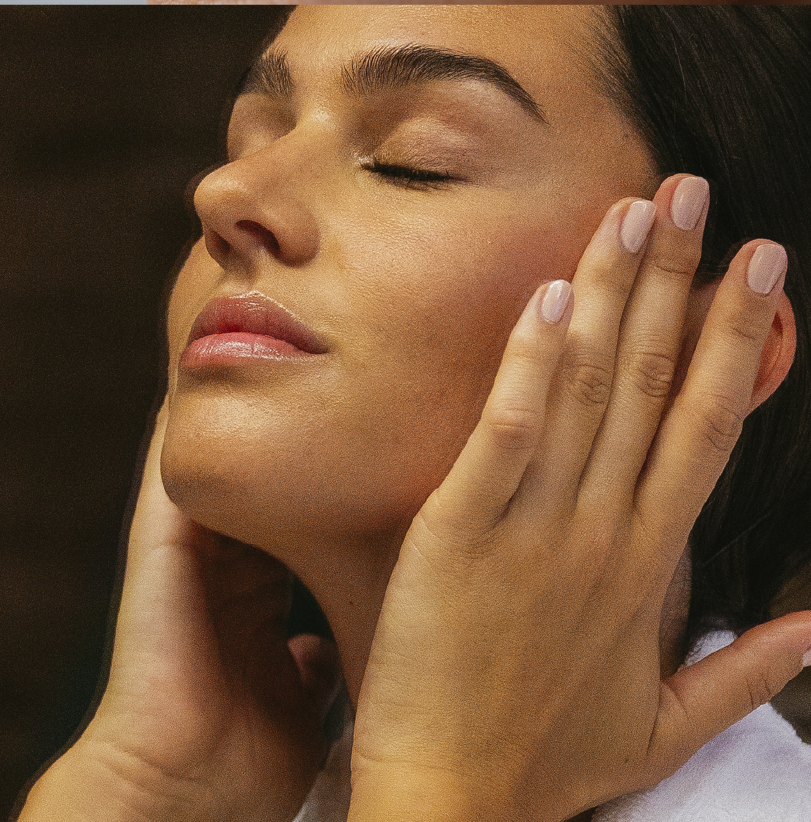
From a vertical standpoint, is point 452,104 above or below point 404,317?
above

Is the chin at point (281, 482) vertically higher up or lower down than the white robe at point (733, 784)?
higher up

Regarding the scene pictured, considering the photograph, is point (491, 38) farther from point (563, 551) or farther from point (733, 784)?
point (733, 784)

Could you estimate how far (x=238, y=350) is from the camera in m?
0.52

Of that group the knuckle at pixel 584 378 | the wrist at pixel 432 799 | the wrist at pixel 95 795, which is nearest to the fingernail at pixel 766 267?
the knuckle at pixel 584 378

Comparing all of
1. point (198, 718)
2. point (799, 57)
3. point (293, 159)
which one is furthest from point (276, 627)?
point (799, 57)

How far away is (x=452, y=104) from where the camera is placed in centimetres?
53

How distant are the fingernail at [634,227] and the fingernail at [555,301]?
2.0 inches

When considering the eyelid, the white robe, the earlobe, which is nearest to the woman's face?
the eyelid

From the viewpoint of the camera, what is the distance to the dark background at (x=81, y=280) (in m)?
0.59

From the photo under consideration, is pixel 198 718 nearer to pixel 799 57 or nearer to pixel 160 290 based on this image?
pixel 160 290

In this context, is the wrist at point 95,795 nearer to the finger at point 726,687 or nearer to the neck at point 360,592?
the neck at point 360,592

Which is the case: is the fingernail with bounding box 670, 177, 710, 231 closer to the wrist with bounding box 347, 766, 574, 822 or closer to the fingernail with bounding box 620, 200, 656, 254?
the fingernail with bounding box 620, 200, 656, 254

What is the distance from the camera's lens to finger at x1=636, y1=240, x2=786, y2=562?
0.53 metres

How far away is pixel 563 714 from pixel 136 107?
1.52ft
